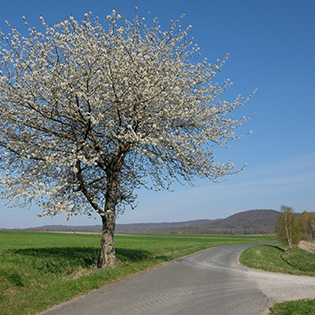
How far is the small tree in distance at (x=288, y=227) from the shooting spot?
2328 inches

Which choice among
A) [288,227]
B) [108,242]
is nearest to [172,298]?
[108,242]

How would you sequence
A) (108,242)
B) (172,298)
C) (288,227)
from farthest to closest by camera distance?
(288,227), (108,242), (172,298)

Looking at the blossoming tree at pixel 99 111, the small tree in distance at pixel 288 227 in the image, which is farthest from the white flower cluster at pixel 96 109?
the small tree in distance at pixel 288 227

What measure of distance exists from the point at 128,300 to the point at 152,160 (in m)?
8.30

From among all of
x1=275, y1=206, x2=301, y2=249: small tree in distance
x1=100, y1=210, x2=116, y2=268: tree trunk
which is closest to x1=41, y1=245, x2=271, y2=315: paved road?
x1=100, y1=210, x2=116, y2=268: tree trunk

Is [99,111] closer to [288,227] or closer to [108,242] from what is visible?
[108,242]

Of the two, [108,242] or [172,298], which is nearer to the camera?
[172,298]

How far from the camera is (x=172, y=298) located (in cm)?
994

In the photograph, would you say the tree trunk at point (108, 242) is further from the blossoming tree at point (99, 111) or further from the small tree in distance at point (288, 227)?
the small tree in distance at point (288, 227)

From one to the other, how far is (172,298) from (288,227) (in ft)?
184

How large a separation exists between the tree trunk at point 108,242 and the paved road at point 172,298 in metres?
2.24

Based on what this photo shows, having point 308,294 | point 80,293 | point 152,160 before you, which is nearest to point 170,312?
point 80,293

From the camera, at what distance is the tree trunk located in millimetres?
15086

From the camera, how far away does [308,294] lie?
11.2m
